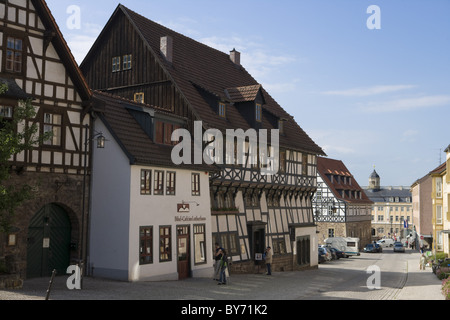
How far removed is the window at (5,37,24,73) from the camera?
66.0ft

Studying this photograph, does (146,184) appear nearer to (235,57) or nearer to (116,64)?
(116,64)

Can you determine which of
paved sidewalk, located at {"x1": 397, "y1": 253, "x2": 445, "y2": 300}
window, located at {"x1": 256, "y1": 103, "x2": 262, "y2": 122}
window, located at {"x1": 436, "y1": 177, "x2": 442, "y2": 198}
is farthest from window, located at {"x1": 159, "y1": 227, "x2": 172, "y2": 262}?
window, located at {"x1": 436, "y1": 177, "x2": 442, "y2": 198}

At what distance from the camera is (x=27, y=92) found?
20.6 meters

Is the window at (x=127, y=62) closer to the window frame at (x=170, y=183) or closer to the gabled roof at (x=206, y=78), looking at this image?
the gabled roof at (x=206, y=78)

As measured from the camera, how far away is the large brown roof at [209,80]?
30.1 meters

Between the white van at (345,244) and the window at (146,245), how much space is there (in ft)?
130

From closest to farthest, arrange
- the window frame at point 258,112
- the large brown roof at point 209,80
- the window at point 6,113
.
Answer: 1. the window at point 6,113
2. the large brown roof at point 209,80
3. the window frame at point 258,112

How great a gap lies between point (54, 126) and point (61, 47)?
329cm

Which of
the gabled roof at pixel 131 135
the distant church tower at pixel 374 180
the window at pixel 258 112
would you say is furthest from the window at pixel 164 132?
the distant church tower at pixel 374 180

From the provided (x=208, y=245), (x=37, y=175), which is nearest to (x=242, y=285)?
(x=208, y=245)

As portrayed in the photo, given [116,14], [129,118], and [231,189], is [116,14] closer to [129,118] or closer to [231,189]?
[129,118]

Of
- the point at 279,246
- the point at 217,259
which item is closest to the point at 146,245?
the point at 217,259

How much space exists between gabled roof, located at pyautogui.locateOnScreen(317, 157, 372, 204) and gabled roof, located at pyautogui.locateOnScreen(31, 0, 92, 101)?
50722mm

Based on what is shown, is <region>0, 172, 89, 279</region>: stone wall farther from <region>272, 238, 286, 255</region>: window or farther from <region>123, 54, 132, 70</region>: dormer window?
<region>272, 238, 286, 255</region>: window
